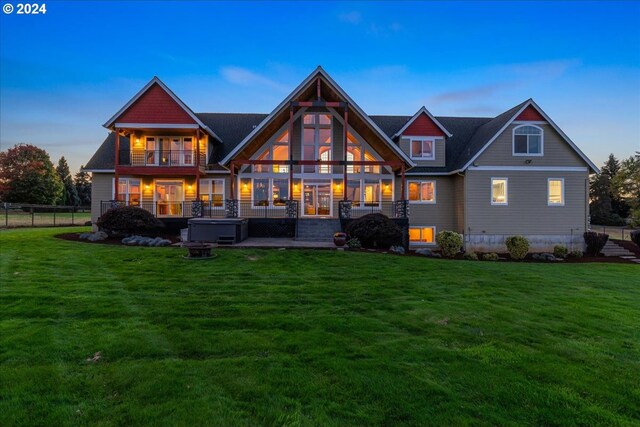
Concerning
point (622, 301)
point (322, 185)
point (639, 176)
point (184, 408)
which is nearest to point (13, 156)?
point (322, 185)

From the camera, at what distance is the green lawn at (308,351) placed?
3.23 m

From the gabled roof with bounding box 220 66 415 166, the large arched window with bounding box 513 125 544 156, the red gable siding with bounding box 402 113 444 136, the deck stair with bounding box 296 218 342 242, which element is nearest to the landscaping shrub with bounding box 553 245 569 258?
the large arched window with bounding box 513 125 544 156

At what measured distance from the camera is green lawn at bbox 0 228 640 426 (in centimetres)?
323

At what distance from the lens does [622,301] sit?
8039 millimetres

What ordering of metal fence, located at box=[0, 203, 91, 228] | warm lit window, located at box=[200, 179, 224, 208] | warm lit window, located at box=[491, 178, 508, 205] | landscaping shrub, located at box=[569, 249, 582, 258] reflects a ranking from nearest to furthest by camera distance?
landscaping shrub, located at box=[569, 249, 582, 258]
warm lit window, located at box=[491, 178, 508, 205]
warm lit window, located at box=[200, 179, 224, 208]
metal fence, located at box=[0, 203, 91, 228]

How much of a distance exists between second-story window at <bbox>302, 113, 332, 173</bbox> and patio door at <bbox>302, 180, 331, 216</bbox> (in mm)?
945

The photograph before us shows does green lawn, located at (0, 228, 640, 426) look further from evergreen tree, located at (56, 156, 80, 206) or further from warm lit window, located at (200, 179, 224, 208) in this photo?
evergreen tree, located at (56, 156, 80, 206)

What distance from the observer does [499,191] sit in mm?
19672

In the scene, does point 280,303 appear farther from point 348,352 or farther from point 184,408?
point 184,408

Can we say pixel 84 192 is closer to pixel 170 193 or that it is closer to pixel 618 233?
pixel 170 193

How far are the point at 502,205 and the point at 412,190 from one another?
5.48 meters

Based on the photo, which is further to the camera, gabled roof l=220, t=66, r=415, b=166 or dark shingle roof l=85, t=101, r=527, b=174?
dark shingle roof l=85, t=101, r=527, b=174

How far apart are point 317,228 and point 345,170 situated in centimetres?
380

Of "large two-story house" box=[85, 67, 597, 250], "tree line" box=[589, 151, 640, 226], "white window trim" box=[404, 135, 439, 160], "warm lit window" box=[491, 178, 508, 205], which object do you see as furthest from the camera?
"tree line" box=[589, 151, 640, 226]
